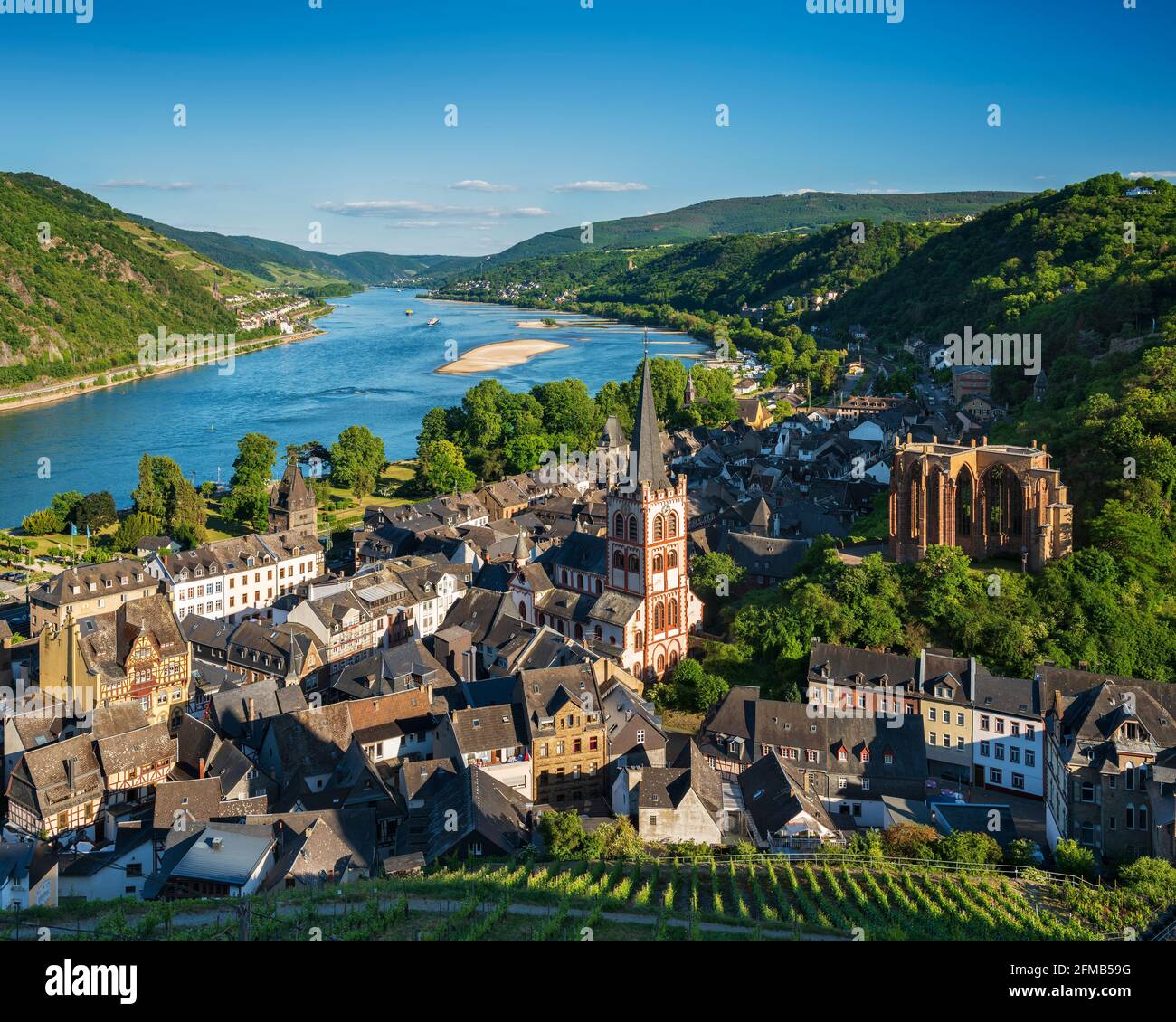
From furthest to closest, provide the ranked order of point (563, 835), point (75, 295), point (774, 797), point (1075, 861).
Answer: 1. point (75, 295)
2. point (774, 797)
3. point (563, 835)
4. point (1075, 861)

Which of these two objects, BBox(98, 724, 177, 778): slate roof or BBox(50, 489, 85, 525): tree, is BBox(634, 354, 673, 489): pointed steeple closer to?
BBox(98, 724, 177, 778): slate roof

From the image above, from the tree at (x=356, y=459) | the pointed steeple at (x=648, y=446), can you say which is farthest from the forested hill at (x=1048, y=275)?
the tree at (x=356, y=459)

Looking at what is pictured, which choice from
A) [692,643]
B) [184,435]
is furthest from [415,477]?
[692,643]

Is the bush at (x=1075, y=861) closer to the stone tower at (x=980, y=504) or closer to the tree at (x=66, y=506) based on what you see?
the stone tower at (x=980, y=504)

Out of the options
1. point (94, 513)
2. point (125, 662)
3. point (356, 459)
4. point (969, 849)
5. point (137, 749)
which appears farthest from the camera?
point (356, 459)

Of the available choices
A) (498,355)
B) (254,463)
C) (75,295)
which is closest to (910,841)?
(254,463)

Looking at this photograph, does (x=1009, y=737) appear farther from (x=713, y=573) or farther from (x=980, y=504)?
(x=713, y=573)

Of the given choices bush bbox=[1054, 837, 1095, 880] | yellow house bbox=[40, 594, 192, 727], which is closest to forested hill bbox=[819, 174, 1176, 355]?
bush bbox=[1054, 837, 1095, 880]
